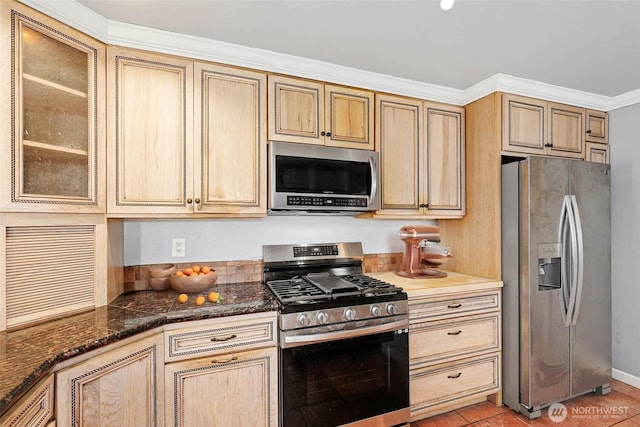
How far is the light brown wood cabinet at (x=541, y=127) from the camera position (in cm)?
238

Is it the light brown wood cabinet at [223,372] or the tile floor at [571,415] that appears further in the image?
the tile floor at [571,415]

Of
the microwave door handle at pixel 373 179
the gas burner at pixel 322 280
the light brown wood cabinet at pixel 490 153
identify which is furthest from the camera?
the light brown wood cabinet at pixel 490 153

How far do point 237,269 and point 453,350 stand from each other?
1.58m

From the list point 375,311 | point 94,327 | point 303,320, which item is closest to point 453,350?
point 375,311

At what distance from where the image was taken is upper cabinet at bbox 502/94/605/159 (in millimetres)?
2385

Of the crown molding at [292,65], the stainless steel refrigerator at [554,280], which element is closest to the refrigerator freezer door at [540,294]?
the stainless steel refrigerator at [554,280]

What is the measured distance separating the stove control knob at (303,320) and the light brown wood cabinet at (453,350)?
732 millimetres

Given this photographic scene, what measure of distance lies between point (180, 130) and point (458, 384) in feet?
7.97

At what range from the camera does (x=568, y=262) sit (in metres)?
2.30

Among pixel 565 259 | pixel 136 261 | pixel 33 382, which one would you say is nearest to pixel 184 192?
pixel 136 261

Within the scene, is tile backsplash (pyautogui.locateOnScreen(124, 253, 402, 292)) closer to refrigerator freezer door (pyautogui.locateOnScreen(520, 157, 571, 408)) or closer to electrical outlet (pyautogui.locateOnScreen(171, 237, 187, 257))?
electrical outlet (pyautogui.locateOnScreen(171, 237, 187, 257))

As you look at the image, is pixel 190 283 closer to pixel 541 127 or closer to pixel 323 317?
pixel 323 317

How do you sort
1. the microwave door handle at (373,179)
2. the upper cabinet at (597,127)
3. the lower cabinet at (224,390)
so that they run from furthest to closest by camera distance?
the upper cabinet at (597,127)
the microwave door handle at (373,179)
the lower cabinet at (224,390)

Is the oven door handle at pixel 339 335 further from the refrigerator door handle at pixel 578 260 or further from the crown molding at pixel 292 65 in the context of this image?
the crown molding at pixel 292 65
